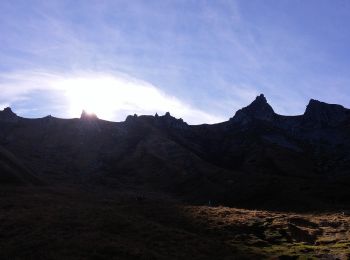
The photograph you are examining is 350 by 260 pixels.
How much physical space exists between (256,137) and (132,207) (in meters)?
136

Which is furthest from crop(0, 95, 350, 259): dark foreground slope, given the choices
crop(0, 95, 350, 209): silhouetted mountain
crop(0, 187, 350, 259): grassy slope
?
crop(0, 95, 350, 209): silhouetted mountain

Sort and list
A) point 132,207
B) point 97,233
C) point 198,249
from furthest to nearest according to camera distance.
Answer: point 132,207 → point 97,233 → point 198,249

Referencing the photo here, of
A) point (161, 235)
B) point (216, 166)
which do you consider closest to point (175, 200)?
point (216, 166)

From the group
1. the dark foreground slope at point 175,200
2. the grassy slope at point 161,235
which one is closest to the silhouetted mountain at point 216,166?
the dark foreground slope at point 175,200

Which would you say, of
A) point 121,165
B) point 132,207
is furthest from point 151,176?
point 132,207

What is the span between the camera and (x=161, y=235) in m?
47.9

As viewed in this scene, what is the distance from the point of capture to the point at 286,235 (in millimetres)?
49062

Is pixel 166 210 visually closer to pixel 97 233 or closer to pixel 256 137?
pixel 97 233

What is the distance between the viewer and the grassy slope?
1592 inches

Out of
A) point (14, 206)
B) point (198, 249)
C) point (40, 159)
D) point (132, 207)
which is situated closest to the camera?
point (198, 249)

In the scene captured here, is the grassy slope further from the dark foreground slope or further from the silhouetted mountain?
the silhouetted mountain

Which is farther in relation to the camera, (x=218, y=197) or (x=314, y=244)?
(x=218, y=197)

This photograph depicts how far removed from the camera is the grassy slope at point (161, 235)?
1592 inches

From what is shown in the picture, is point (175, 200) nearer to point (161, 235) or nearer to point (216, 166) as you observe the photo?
point (216, 166)
